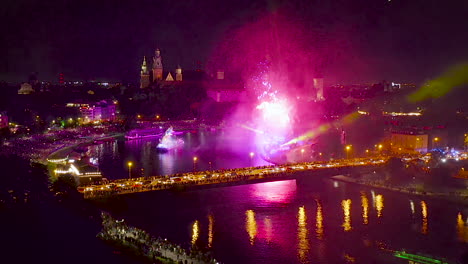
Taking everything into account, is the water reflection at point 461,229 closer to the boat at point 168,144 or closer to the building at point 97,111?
the boat at point 168,144

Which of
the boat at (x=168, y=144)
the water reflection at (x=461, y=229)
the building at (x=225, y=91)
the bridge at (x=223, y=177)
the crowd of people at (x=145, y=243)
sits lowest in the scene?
the water reflection at (x=461, y=229)

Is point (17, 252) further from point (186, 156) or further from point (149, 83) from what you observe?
point (149, 83)

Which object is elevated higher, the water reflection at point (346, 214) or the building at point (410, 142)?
the building at point (410, 142)

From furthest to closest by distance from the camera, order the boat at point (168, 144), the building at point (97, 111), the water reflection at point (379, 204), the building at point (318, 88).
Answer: the building at point (318, 88) → the building at point (97, 111) → the boat at point (168, 144) → the water reflection at point (379, 204)

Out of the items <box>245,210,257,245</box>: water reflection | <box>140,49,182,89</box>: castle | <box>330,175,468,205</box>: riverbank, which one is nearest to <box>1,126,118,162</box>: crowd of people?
<box>245,210,257,245</box>: water reflection

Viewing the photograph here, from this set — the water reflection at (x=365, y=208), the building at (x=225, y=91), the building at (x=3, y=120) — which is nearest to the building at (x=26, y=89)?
the building at (x=3, y=120)

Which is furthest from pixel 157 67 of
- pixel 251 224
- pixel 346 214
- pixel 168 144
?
pixel 251 224

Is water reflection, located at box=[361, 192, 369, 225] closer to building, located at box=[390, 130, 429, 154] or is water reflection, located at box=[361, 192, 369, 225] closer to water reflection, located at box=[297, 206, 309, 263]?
water reflection, located at box=[297, 206, 309, 263]
